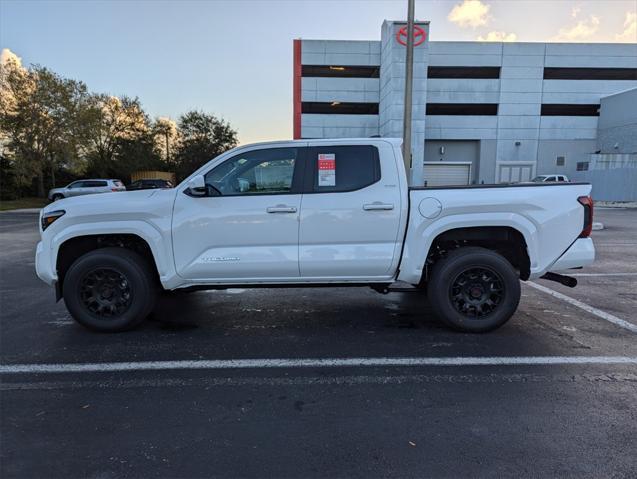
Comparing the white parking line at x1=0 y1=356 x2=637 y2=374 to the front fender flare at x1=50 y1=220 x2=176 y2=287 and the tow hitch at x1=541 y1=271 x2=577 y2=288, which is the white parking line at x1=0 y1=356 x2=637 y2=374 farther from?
the front fender flare at x1=50 y1=220 x2=176 y2=287

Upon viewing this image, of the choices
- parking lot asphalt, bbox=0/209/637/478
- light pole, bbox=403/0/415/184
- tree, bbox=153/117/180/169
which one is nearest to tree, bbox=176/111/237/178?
tree, bbox=153/117/180/169

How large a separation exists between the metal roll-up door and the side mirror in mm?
39161

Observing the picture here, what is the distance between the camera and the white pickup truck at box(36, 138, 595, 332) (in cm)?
446

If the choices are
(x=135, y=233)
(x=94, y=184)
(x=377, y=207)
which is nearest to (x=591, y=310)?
(x=377, y=207)

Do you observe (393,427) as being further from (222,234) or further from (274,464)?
(222,234)

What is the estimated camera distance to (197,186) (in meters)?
4.40

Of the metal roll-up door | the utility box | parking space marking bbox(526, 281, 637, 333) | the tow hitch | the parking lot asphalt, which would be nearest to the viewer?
the parking lot asphalt

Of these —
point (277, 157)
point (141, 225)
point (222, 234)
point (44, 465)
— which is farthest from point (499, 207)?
point (44, 465)

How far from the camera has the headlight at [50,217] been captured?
14.8 feet

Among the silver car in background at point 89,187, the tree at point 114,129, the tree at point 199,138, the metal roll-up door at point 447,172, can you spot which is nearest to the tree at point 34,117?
the silver car in background at point 89,187

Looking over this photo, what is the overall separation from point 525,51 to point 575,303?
41432mm

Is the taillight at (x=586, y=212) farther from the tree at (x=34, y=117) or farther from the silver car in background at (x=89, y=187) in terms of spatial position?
the tree at (x=34, y=117)

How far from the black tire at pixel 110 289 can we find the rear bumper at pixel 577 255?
4.38 meters

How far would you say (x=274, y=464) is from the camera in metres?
2.51
